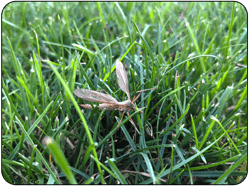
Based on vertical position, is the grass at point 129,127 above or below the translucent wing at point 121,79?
below

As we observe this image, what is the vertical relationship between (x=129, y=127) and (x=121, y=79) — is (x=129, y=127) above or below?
below

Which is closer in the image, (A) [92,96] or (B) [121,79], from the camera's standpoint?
(A) [92,96]

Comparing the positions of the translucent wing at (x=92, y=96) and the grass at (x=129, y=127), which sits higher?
the translucent wing at (x=92, y=96)

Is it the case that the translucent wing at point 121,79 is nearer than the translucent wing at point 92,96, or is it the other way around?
the translucent wing at point 92,96

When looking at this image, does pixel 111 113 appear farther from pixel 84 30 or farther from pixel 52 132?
pixel 84 30

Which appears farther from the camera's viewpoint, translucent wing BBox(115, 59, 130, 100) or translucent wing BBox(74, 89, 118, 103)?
translucent wing BBox(115, 59, 130, 100)

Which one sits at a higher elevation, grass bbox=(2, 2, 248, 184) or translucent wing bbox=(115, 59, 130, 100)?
translucent wing bbox=(115, 59, 130, 100)

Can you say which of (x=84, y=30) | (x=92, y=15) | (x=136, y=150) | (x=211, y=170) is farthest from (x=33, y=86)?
A: (x=92, y=15)

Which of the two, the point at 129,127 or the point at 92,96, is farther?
the point at 129,127

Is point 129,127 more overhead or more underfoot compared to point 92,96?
more underfoot

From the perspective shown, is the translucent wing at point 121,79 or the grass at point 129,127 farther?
the translucent wing at point 121,79

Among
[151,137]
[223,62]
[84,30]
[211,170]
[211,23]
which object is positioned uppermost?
[84,30]
